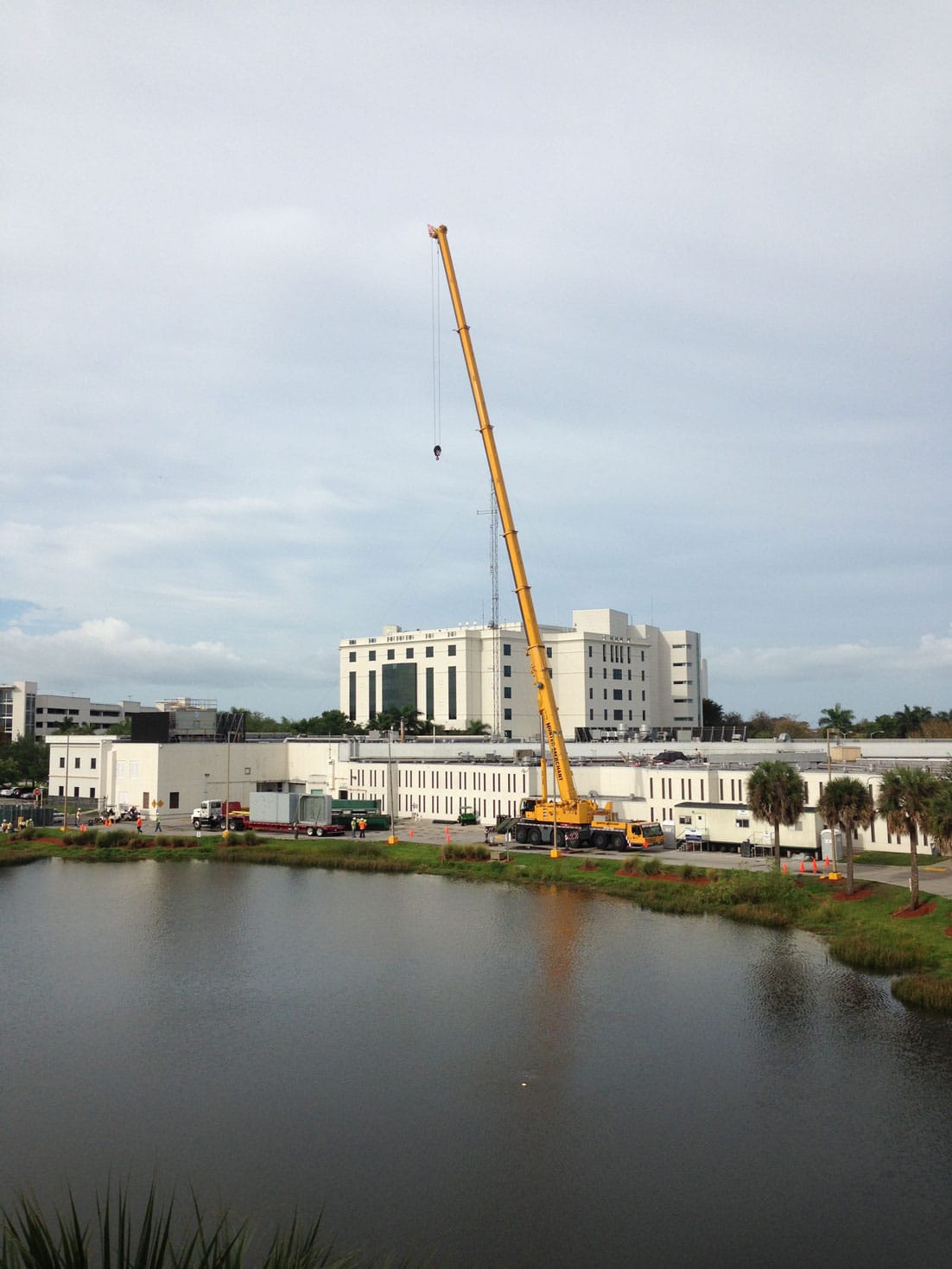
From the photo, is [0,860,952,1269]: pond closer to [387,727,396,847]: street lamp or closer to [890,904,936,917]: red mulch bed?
[890,904,936,917]: red mulch bed

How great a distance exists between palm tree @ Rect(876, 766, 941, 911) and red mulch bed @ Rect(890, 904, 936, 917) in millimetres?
182

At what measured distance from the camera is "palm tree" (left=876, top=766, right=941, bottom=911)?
40.6 metres

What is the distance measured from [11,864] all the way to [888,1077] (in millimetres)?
61905

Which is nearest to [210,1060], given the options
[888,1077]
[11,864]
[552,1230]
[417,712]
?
[552,1230]

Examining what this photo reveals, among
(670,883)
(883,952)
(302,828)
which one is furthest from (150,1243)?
(302,828)

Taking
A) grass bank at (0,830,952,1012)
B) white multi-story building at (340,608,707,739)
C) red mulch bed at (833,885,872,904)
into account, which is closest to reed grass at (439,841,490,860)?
grass bank at (0,830,952,1012)

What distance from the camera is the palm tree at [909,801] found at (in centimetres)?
4056

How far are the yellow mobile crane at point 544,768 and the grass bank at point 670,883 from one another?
3.33m

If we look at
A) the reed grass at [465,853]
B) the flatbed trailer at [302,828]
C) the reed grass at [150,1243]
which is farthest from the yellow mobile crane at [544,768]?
the reed grass at [150,1243]

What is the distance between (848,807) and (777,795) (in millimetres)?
5655

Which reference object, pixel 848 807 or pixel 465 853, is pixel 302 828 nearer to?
pixel 465 853

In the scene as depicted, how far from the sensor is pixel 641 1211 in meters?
19.6

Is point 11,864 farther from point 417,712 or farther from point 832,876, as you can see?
point 417,712

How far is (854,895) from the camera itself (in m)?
47.1
